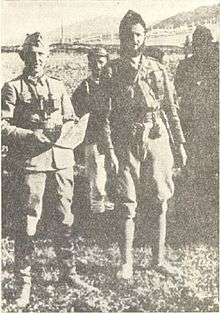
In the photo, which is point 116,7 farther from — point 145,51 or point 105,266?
point 105,266

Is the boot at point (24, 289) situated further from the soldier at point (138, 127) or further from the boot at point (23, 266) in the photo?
the soldier at point (138, 127)

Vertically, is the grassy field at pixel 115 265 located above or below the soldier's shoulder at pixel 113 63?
below

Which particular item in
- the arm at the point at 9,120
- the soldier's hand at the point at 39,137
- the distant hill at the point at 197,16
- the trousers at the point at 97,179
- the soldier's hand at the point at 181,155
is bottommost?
the trousers at the point at 97,179

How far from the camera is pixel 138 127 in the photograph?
3768 millimetres

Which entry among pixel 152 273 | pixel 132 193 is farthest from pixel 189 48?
pixel 152 273

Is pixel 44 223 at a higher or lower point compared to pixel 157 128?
lower

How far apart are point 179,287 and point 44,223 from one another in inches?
35.5

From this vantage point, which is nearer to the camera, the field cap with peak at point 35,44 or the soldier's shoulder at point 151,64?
the field cap with peak at point 35,44

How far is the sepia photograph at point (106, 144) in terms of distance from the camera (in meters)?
3.70

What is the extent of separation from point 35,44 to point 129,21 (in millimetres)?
557

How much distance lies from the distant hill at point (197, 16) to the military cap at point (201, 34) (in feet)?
0.16

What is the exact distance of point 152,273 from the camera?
390 cm

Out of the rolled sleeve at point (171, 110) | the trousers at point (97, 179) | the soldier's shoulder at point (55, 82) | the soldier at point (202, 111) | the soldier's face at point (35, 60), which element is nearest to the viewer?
the soldier's face at point (35, 60)

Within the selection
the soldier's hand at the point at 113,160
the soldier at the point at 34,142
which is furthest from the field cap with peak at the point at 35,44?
the soldier's hand at the point at 113,160
